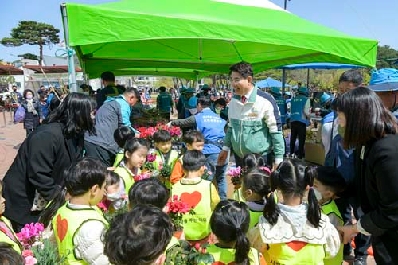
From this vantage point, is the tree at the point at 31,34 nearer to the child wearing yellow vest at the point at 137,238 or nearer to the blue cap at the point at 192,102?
the blue cap at the point at 192,102

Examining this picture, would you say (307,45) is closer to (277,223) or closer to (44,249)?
(277,223)

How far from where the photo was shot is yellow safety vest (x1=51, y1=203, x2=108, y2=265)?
193 centimetres

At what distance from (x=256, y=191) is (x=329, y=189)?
56cm

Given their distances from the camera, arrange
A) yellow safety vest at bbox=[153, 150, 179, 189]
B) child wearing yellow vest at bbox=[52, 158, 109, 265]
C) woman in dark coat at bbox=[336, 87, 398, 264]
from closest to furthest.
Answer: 1. woman in dark coat at bbox=[336, 87, 398, 264]
2. child wearing yellow vest at bbox=[52, 158, 109, 265]
3. yellow safety vest at bbox=[153, 150, 179, 189]

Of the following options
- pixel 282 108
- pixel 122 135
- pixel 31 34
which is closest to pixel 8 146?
pixel 122 135

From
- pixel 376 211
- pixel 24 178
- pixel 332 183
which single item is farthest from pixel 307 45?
pixel 24 178

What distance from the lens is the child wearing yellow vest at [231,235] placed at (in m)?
1.97

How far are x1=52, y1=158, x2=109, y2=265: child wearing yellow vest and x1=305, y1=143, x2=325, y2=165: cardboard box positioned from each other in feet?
20.0

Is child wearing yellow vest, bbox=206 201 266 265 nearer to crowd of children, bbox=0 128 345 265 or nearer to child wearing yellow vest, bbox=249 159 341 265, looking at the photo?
crowd of children, bbox=0 128 345 265

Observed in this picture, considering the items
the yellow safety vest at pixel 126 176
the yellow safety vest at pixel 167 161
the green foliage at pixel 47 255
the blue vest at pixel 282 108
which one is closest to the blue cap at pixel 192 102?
the blue vest at pixel 282 108

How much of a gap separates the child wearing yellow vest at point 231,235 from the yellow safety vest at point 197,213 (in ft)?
3.07

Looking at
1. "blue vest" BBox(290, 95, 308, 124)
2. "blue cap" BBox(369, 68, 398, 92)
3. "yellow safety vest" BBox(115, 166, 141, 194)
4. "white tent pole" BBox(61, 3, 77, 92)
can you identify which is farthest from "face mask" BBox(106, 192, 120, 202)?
"blue vest" BBox(290, 95, 308, 124)

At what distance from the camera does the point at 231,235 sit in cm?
202

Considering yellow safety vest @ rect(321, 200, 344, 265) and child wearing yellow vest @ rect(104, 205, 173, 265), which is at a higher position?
child wearing yellow vest @ rect(104, 205, 173, 265)
